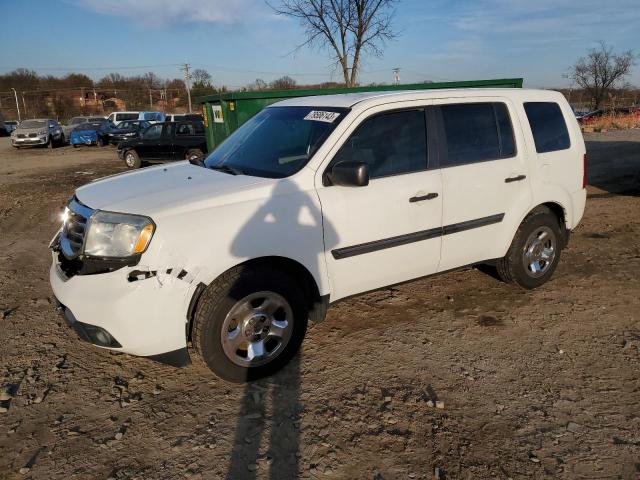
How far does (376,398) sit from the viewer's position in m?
3.03

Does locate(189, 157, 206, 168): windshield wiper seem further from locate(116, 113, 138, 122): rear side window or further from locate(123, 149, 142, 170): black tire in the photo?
locate(116, 113, 138, 122): rear side window

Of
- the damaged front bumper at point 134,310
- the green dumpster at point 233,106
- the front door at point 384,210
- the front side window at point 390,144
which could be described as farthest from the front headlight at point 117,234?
the green dumpster at point 233,106

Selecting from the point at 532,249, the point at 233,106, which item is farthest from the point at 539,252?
the point at 233,106

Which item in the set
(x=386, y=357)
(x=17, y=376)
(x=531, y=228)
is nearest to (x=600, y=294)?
(x=531, y=228)

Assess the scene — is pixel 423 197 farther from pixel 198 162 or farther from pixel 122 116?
pixel 122 116

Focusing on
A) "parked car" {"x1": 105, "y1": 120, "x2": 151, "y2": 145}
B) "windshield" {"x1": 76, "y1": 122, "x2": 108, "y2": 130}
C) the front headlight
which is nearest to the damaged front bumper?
the front headlight

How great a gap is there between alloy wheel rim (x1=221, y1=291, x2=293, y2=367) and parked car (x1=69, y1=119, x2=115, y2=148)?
2520 cm

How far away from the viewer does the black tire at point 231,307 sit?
291 centimetres

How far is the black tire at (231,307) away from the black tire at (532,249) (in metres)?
2.18

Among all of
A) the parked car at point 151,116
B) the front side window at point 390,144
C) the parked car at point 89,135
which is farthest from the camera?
the parked car at point 151,116

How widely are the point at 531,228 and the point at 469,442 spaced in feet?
7.84

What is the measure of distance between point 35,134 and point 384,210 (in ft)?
A: 84.7

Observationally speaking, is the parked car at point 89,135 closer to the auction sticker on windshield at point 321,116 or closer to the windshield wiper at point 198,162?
the windshield wiper at point 198,162

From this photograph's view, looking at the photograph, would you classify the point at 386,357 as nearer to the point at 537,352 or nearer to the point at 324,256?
the point at 324,256
